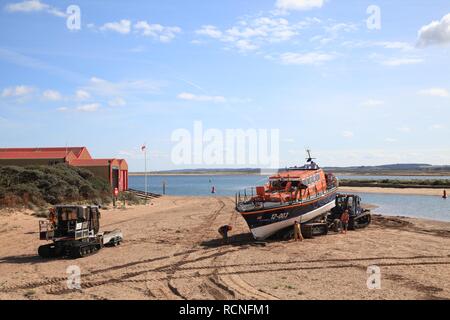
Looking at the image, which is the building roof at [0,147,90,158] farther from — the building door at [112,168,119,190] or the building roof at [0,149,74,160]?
the building door at [112,168,119,190]

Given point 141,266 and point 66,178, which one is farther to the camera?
point 66,178

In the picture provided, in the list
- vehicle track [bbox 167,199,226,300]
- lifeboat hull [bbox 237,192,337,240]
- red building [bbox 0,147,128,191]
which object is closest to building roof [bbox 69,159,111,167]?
red building [bbox 0,147,128,191]

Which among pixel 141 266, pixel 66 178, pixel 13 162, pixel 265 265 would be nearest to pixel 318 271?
pixel 265 265

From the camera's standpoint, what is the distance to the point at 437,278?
14070 mm

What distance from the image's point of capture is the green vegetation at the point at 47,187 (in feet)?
112

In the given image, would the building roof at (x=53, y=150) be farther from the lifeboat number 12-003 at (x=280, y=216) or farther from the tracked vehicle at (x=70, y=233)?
the lifeboat number 12-003 at (x=280, y=216)

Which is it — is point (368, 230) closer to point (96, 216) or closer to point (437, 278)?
point (437, 278)

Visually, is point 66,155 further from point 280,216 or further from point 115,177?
point 280,216

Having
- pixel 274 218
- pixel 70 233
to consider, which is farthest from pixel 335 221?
pixel 70 233

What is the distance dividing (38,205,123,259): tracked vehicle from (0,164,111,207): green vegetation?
16.1 meters

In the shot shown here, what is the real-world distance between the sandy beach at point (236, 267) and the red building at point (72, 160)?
92.4 feet

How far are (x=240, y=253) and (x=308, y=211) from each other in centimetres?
601

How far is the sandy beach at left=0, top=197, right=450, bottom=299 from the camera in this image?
41.3 feet

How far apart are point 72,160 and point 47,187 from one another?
16.5 metres
